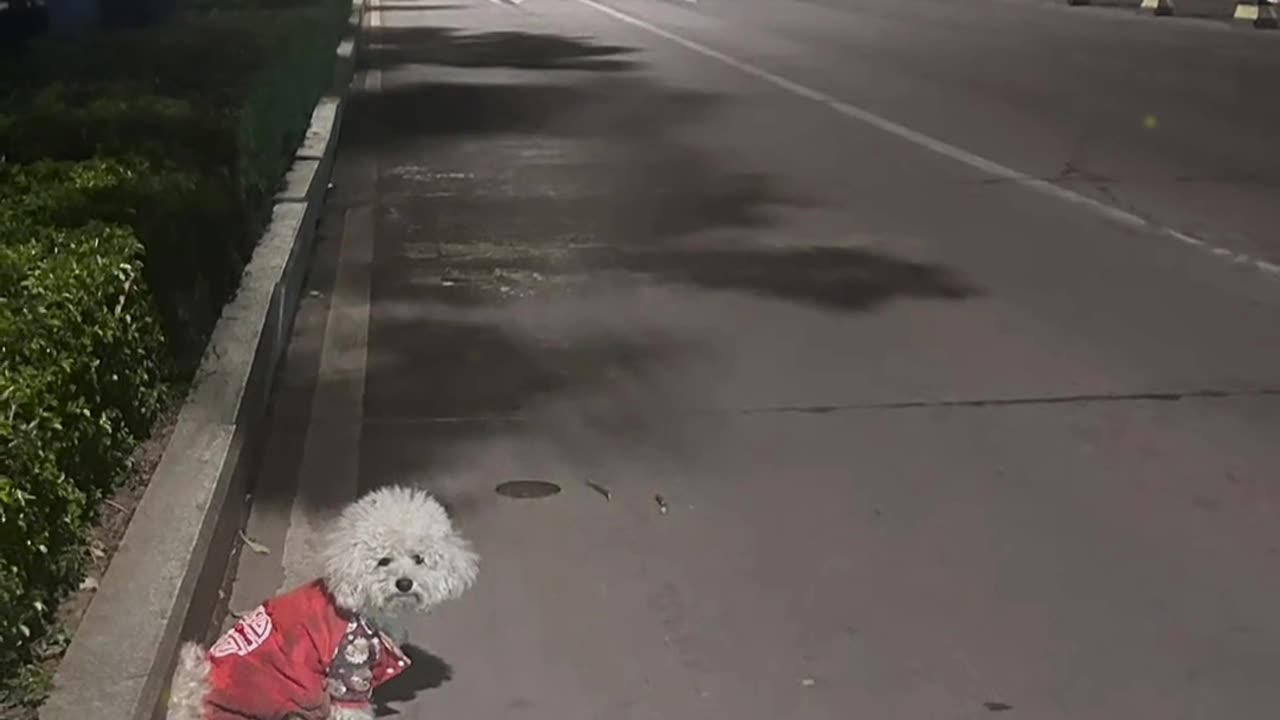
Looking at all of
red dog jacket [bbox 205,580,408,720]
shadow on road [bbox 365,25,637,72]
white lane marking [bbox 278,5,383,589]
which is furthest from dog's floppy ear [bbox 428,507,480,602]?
shadow on road [bbox 365,25,637,72]

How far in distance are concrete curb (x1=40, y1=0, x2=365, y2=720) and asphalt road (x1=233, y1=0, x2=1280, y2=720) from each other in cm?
28

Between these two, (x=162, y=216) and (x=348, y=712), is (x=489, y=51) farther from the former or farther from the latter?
(x=348, y=712)

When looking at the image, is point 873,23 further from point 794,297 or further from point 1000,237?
point 794,297

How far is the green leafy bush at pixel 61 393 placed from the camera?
353cm

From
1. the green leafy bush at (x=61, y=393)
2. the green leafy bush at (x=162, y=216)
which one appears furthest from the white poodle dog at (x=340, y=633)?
the green leafy bush at (x=162, y=216)

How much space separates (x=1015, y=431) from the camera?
254 inches

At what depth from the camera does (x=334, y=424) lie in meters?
6.56

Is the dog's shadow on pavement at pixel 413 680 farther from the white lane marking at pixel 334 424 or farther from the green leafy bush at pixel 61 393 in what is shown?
the green leafy bush at pixel 61 393

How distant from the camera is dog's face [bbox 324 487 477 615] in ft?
12.2

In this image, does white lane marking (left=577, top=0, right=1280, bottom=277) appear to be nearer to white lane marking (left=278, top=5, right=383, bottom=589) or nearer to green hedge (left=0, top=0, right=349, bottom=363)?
white lane marking (left=278, top=5, right=383, bottom=589)

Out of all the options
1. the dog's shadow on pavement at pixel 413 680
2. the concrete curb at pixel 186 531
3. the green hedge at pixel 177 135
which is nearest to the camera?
the concrete curb at pixel 186 531

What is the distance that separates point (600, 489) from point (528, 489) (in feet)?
0.83

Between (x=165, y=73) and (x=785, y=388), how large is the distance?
5.45m

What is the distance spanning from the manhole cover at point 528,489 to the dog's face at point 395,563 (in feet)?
6.21
